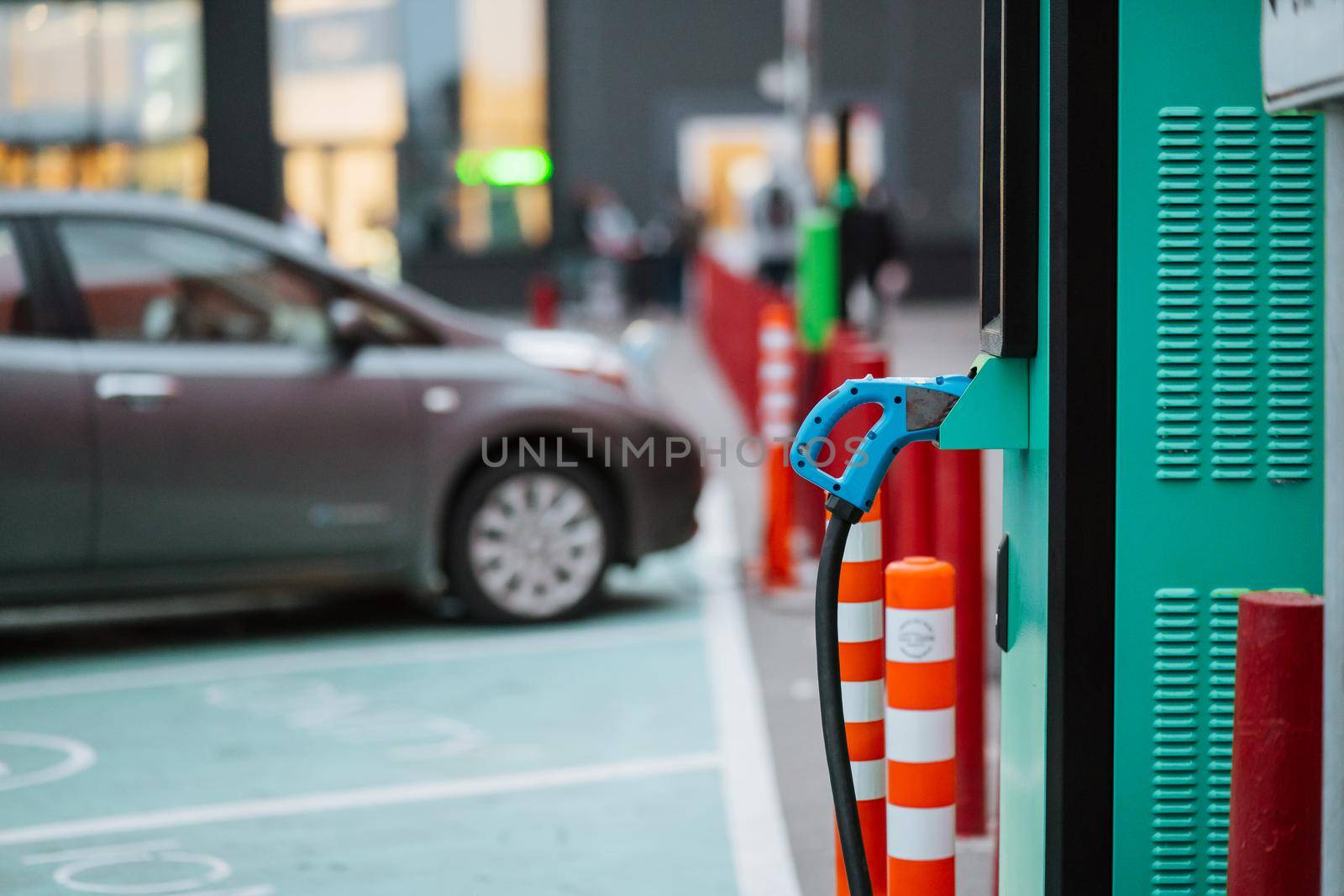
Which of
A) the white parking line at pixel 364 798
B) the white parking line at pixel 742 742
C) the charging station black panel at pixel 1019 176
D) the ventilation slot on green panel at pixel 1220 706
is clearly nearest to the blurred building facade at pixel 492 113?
the white parking line at pixel 742 742

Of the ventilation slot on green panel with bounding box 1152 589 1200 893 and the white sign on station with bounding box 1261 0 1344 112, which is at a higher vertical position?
the white sign on station with bounding box 1261 0 1344 112

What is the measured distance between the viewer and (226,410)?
7.33m

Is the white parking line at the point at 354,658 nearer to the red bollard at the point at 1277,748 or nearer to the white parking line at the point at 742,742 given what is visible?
the white parking line at the point at 742,742

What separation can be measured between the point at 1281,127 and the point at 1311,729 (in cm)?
113

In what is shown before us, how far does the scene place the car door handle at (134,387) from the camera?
7121 millimetres

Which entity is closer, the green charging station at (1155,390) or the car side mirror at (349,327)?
the green charging station at (1155,390)

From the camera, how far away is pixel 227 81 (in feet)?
80.0

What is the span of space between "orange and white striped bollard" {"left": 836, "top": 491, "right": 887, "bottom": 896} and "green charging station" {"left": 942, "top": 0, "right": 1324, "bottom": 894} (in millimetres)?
582

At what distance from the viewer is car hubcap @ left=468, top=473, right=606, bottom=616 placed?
7801 mm

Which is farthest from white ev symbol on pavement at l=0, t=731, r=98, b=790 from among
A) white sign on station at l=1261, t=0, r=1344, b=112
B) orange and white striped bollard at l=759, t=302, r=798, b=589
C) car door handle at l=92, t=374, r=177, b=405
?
white sign on station at l=1261, t=0, r=1344, b=112

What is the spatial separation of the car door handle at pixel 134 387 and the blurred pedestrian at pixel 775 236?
17.1 metres

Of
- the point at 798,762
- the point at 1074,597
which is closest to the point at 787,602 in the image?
the point at 798,762

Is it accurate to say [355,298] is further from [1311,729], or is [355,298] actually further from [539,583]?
[1311,729]

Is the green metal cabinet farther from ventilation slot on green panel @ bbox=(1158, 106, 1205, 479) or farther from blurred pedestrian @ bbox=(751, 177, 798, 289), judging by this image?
blurred pedestrian @ bbox=(751, 177, 798, 289)
